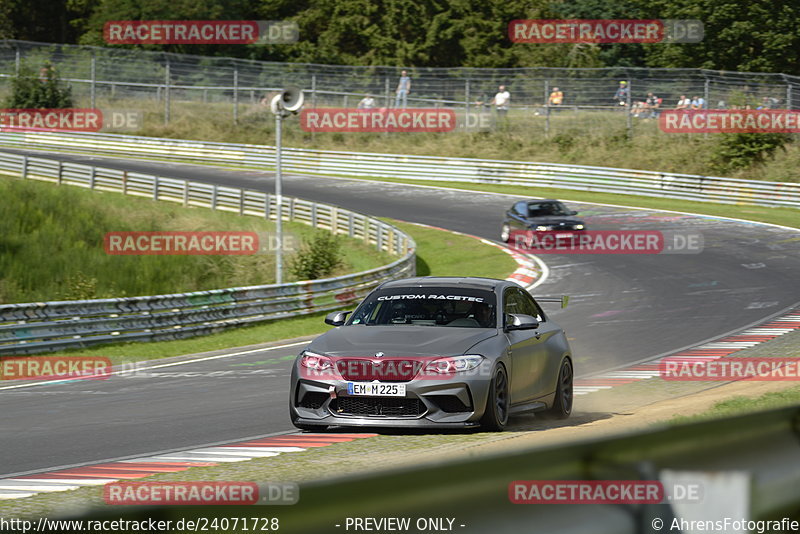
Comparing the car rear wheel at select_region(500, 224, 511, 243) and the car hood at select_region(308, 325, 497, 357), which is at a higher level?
the car hood at select_region(308, 325, 497, 357)

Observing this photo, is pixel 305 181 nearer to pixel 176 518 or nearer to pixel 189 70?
pixel 189 70

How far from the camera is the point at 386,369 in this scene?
9195mm

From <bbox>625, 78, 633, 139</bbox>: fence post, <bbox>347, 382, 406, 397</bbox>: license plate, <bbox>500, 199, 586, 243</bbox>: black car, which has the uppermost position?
<bbox>625, 78, 633, 139</bbox>: fence post

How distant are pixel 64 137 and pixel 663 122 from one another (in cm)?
2922

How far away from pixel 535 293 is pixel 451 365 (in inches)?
597

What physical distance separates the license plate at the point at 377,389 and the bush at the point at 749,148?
123 ft

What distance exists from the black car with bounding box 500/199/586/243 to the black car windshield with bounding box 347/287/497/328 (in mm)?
20117

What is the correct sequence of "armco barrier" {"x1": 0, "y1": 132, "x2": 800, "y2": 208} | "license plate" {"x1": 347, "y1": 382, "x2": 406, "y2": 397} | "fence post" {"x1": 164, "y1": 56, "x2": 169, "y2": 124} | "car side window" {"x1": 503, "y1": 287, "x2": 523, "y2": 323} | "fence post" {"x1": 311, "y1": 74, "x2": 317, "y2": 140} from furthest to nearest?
"fence post" {"x1": 164, "y1": 56, "x2": 169, "y2": 124} → "fence post" {"x1": 311, "y1": 74, "x2": 317, "y2": 140} → "armco barrier" {"x1": 0, "y1": 132, "x2": 800, "y2": 208} → "car side window" {"x1": 503, "y1": 287, "x2": 523, "y2": 323} → "license plate" {"x1": 347, "y1": 382, "x2": 406, "y2": 397}

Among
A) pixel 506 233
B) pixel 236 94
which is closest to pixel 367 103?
pixel 236 94

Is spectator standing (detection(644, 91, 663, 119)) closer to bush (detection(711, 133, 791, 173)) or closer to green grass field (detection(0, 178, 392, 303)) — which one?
A: bush (detection(711, 133, 791, 173))

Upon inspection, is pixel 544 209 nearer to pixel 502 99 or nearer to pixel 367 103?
pixel 502 99

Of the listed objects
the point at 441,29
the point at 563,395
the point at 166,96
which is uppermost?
the point at 441,29

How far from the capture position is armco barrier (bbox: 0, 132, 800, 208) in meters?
40.3

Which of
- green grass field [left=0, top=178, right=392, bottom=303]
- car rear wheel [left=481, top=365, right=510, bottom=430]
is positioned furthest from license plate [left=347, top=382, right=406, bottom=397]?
green grass field [left=0, top=178, right=392, bottom=303]
